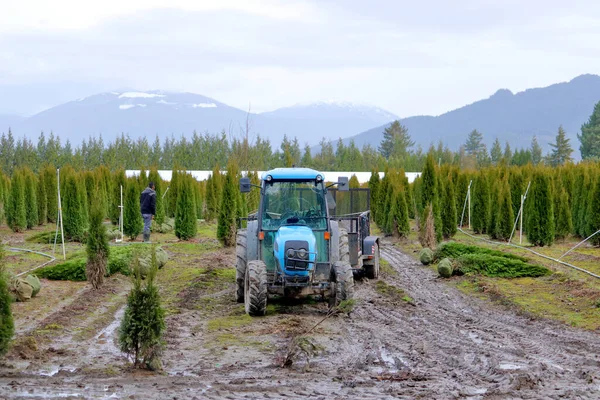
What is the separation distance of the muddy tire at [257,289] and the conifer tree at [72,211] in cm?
1286

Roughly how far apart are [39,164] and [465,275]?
42.8 m

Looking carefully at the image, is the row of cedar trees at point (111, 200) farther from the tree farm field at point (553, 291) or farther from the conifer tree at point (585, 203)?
the conifer tree at point (585, 203)

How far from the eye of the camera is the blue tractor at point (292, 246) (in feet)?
31.9

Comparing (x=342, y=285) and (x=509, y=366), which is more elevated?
(x=342, y=285)

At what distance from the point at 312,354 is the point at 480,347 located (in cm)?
209

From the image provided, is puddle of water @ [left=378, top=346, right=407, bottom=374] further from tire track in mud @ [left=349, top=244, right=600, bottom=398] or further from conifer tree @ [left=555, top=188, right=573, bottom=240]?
conifer tree @ [left=555, top=188, right=573, bottom=240]

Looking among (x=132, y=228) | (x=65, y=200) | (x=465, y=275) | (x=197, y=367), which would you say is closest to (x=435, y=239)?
(x=465, y=275)

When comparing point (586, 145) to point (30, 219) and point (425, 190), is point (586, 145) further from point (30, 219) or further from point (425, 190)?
point (30, 219)

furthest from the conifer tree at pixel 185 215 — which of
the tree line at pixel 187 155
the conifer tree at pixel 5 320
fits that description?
the tree line at pixel 187 155

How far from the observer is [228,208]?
1978 centimetres

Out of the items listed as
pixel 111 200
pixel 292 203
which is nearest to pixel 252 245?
pixel 292 203

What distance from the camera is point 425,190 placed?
2248 centimetres

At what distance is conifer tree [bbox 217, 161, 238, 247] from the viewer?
64.1 feet

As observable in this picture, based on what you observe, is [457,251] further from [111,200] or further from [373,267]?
[111,200]
